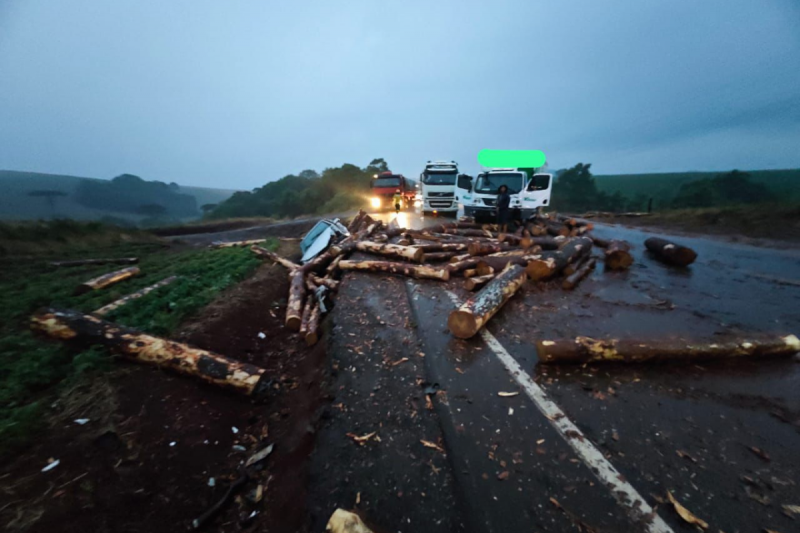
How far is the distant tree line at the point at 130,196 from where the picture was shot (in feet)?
204

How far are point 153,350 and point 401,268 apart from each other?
479 cm

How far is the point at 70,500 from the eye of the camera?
2.09 metres

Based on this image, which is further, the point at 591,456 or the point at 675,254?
the point at 675,254

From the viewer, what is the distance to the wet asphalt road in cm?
200

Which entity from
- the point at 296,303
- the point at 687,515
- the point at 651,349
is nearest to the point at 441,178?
the point at 296,303

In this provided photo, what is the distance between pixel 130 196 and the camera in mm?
72875

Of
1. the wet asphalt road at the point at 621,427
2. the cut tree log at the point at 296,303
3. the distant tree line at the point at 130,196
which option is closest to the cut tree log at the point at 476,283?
the wet asphalt road at the point at 621,427

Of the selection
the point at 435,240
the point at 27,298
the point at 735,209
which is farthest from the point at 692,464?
the point at 735,209

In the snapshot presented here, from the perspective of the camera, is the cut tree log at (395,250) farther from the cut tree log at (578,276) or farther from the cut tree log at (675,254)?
the cut tree log at (675,254)

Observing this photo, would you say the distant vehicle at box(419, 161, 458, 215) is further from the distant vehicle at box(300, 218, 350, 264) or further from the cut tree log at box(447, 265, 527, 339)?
the cut tree log at box(447, 265, 527, 339)

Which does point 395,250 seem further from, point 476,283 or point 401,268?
point 476,283

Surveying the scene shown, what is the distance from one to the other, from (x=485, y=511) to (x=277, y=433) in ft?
7.07

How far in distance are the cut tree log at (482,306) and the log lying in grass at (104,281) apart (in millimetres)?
7986

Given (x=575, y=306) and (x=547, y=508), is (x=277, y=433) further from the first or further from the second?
(x=575, y=306)
